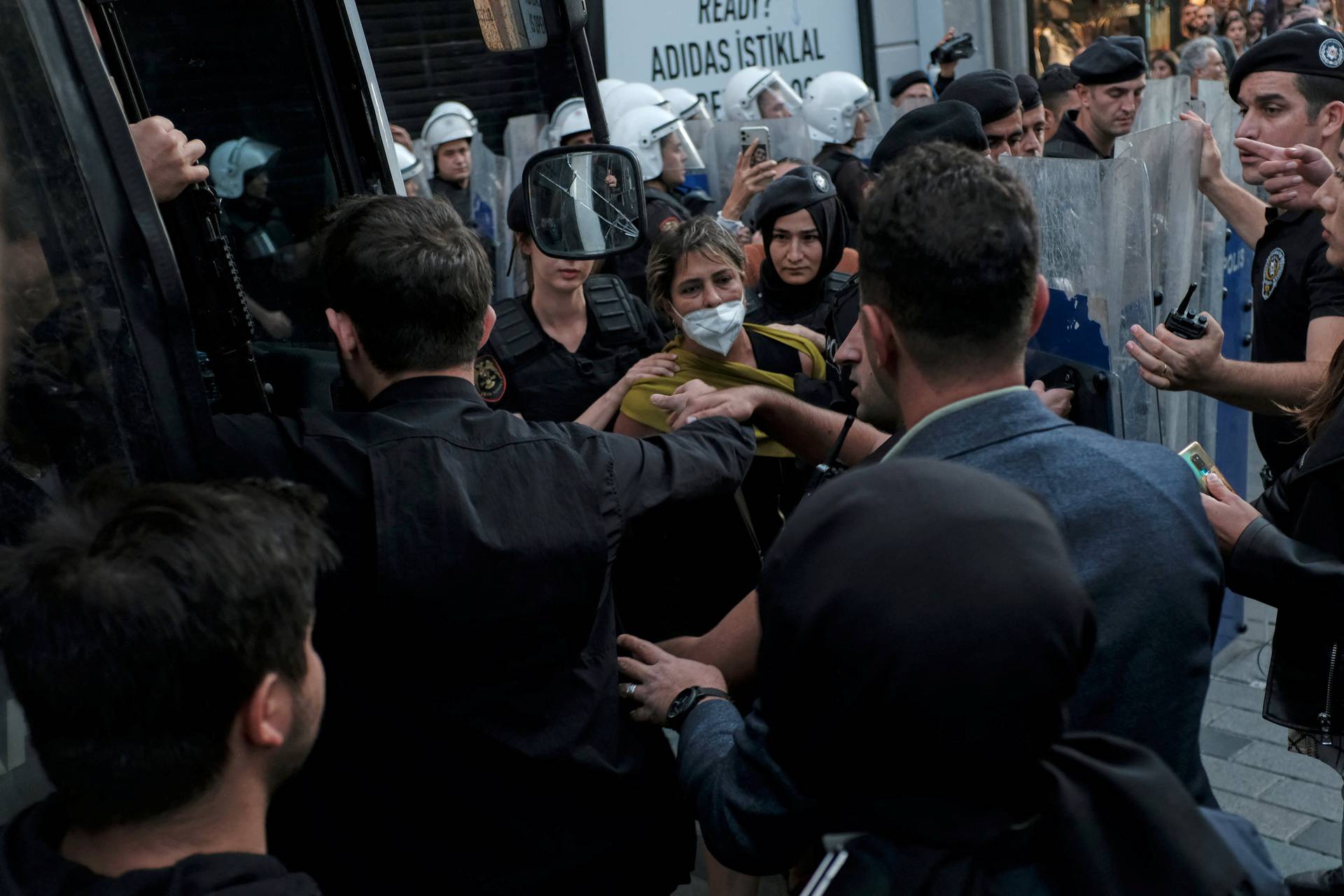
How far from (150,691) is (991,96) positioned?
431cm

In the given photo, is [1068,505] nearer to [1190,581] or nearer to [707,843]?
[1190,581]

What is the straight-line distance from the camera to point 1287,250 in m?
3.89

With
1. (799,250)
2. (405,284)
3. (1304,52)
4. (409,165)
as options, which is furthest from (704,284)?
(409,165)

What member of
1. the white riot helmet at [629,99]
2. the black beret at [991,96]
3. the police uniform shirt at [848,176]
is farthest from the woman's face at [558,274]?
the white riot helmet at [629,99]

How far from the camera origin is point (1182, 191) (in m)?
4.12

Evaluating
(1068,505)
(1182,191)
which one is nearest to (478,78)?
(1182,191)

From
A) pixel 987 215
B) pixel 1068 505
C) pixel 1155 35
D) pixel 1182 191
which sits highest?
pixel 987 215

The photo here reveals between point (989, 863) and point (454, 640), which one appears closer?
point (989, 863)

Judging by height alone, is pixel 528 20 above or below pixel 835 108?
above

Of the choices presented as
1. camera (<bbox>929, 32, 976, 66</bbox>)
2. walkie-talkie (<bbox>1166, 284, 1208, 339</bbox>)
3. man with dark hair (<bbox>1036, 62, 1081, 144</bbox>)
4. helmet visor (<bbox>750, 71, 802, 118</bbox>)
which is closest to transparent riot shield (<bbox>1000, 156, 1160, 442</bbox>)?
walkie-talkie (<bbox>1166, 284, 1208, 339</bbox>)

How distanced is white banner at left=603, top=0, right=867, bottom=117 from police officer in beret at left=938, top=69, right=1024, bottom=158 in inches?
271

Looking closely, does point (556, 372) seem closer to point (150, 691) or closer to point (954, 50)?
point (150, 691)

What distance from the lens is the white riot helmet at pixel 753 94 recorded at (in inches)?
407

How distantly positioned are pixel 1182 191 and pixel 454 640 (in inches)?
122
